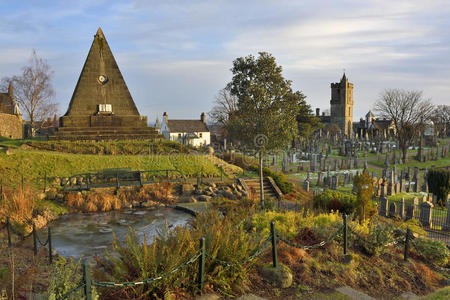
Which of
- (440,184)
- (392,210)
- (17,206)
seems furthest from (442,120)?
(17,206)

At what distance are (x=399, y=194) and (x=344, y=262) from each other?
16199mm

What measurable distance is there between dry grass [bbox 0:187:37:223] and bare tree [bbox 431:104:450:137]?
70.4m

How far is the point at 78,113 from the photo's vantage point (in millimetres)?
23906

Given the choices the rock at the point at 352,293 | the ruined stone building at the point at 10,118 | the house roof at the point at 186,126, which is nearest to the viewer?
the rock at the point at 352,293

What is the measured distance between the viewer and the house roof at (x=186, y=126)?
59.2m

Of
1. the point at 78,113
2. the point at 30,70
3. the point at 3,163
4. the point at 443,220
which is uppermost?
the point at 30,70

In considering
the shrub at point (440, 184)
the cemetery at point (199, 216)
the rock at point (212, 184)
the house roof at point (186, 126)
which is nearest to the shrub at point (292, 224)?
the cemetery at point (199, 216)

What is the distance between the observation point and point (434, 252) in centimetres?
915

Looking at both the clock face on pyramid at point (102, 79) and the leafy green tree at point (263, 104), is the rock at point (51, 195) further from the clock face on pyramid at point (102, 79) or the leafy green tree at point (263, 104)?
the clock face on pyramid at point (102, 79)

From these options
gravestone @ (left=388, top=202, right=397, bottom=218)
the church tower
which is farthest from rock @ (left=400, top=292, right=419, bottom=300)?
the church tower

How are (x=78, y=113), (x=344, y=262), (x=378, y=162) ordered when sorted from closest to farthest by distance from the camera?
1. (x=344, y=262)
2. (x=78, y=113)
3. (x=378, y=162)

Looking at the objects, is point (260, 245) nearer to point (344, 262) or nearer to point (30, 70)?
point (344, 262)

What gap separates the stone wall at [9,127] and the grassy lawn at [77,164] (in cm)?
1755

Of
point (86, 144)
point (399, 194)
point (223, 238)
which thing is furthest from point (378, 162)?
point (223, 238)
